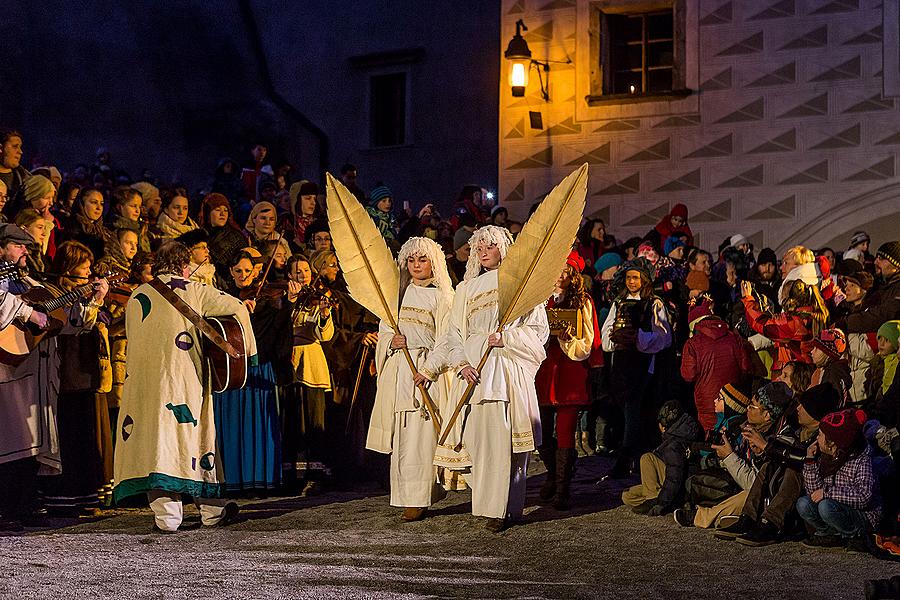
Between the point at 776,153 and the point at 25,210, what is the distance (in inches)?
407

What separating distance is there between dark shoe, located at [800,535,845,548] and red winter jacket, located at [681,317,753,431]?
2505 millimetres

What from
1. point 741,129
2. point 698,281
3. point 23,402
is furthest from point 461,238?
point 741,129

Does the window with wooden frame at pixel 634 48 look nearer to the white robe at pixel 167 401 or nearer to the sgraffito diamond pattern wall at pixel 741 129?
the sgraffito diamond pattern wall at pixel 741 129

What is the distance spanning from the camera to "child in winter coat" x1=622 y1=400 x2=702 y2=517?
8672 millimetres

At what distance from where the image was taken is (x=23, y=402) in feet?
26.6

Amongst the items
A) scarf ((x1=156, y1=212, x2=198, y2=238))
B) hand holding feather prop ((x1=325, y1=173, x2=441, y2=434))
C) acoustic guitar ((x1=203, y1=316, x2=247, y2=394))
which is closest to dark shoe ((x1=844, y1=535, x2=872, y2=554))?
hand holding feather prop ((x1=325, y1=173, x2=441, y2=434))

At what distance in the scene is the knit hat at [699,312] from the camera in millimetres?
10624

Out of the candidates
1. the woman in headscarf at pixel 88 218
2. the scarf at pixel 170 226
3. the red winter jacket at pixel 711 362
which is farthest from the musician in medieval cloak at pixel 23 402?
the red winter jacket at pixel 711 362

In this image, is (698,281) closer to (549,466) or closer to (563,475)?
(549,466)

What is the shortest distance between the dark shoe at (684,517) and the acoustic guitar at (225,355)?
2.71 meters

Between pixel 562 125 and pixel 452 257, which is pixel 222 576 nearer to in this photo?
pixel 452 257

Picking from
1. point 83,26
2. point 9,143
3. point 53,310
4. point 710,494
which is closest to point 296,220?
point 9,143

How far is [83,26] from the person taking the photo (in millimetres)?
20906

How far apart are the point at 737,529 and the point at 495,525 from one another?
1.37 m
